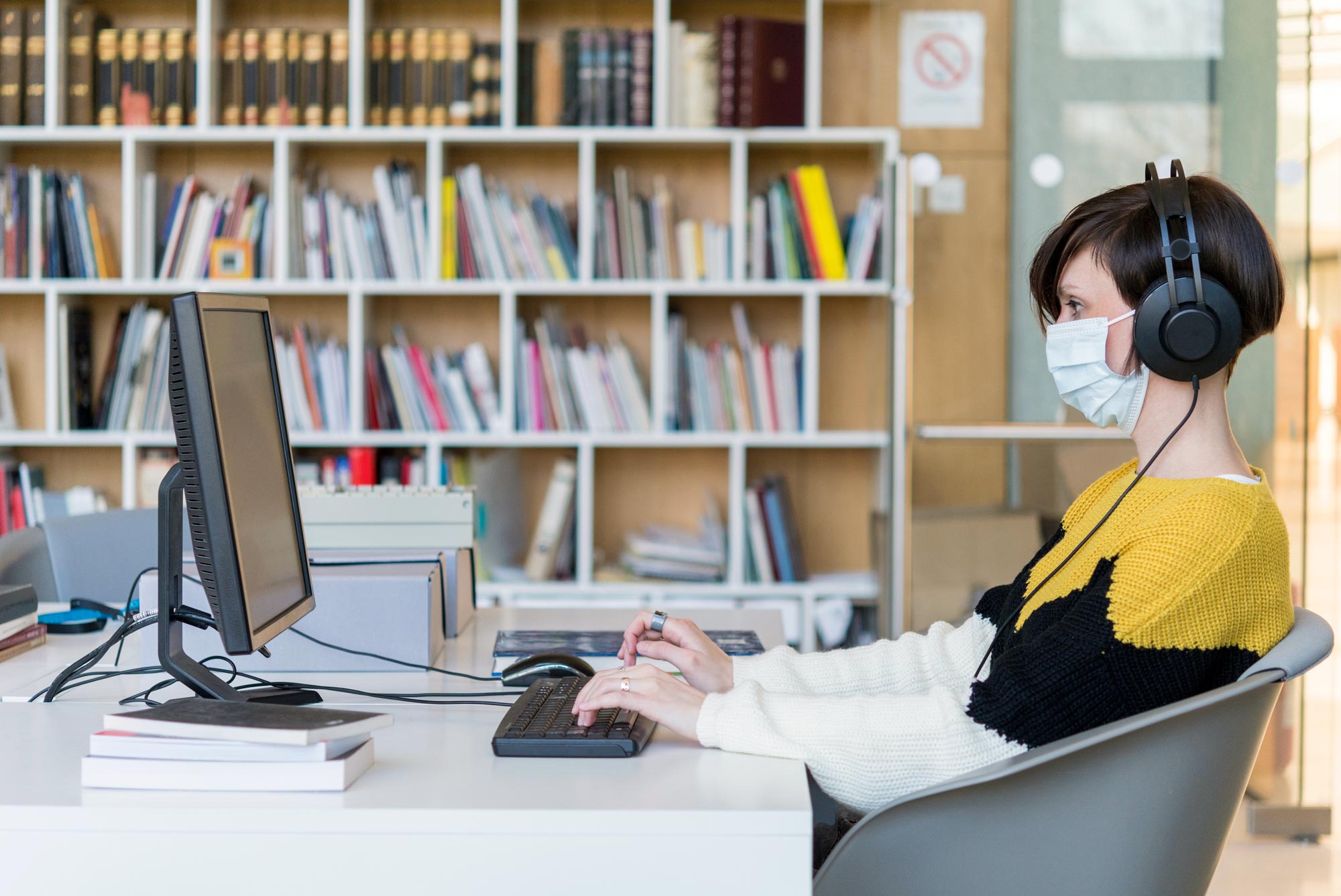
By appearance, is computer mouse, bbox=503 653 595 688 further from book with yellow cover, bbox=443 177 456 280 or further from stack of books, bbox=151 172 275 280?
stack of books, bbox=151 172 275 280

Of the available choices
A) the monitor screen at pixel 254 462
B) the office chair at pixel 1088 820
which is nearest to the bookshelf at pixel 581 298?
the monitor screen at pixel 254 462

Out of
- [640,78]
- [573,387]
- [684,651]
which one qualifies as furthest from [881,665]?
[640,78]

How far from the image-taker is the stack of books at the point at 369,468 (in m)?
3.34

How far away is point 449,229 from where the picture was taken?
3326 mm

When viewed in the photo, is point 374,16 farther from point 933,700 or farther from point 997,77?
point 933,700

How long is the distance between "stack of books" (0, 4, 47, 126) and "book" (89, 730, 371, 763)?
291 cm

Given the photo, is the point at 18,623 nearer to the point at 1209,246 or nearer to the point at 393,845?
the point at 393,845

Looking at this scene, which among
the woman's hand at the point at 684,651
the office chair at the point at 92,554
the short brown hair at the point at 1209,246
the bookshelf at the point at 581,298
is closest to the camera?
the short brown hair at the point at 1209,246

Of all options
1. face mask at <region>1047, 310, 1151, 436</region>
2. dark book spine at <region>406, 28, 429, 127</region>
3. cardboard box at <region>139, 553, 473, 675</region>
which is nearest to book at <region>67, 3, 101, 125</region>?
dark book spine at <region>406, 28, 429, 127</region>

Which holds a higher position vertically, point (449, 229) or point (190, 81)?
point (190, 81)

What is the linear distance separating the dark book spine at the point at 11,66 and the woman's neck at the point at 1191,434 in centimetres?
324

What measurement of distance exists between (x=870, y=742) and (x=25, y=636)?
118 centimetres

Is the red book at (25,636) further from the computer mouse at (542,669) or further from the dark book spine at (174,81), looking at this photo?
the dark book spine at (174,81)

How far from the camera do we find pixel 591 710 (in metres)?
1.12
